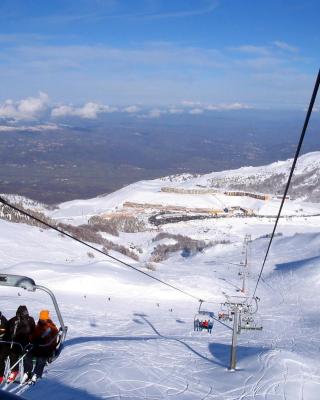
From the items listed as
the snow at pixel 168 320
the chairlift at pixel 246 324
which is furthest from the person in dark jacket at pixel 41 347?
the chairlift at pixel 246 324

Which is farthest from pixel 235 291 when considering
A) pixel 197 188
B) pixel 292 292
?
pixel 197 188

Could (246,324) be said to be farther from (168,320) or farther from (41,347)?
(41,347)

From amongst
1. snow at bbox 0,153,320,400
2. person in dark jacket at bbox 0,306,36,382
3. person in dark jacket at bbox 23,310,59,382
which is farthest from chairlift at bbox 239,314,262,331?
person in dark jacket at bbox 0,306,36,382

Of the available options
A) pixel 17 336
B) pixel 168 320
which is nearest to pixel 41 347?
pixel 17 336

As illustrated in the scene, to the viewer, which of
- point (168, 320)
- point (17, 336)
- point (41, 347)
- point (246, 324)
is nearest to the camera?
point (17, 336)

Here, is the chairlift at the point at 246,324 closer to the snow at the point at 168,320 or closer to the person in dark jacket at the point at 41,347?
the snow at the point at 168,320

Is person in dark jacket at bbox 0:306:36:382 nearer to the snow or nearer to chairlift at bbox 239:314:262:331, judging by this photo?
the snow
